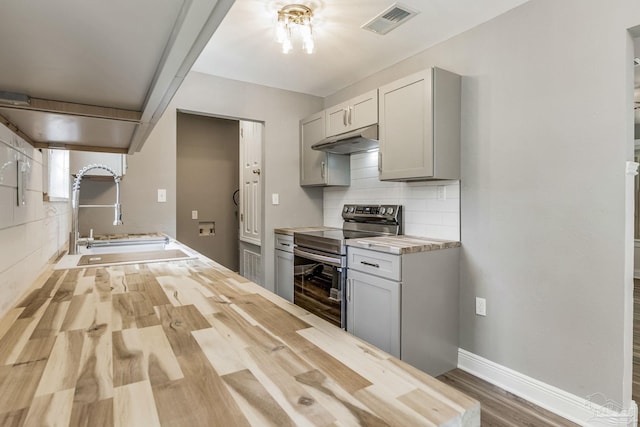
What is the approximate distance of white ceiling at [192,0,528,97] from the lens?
2070 mm

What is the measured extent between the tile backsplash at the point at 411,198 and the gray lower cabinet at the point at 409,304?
26 cm

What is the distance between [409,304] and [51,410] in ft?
6.31

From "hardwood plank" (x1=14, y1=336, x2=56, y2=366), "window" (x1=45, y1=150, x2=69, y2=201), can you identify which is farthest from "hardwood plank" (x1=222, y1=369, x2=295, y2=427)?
"window" (x1=45, y1=150, x2=69, y2=201)

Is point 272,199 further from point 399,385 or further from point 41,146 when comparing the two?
point 399,385

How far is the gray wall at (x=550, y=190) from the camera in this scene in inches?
65.9

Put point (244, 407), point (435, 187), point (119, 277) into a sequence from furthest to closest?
point (435, 187), point (119, 277), point (244, 407)

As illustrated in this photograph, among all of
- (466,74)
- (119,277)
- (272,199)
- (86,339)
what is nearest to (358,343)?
(86,339)

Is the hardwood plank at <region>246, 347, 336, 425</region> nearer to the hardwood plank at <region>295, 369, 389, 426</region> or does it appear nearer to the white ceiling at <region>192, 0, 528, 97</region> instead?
the hardwood plank at <region>295, 369, 389, 426</region>

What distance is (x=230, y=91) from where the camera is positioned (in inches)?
127

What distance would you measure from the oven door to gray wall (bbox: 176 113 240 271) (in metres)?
2.09

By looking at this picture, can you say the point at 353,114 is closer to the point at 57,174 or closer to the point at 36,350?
the point at 57,174

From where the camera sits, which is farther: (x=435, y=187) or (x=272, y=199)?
(x=272, y=199)

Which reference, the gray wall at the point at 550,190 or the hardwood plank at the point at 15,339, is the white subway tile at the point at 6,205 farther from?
the gray wall at the point at 550,190

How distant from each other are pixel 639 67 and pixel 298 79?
2.73m
